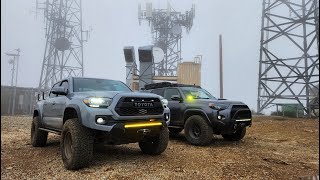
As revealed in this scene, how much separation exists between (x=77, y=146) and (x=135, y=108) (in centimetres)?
135

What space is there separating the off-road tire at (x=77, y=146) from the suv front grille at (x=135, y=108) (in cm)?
78

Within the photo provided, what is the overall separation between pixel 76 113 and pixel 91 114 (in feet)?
2.61

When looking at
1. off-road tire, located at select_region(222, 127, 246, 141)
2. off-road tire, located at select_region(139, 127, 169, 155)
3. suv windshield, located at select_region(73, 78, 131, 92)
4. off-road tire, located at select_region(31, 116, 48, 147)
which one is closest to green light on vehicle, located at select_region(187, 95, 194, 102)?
off-road tire, located at select_region(222, 127, 246, 141)

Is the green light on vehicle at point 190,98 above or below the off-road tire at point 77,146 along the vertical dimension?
above

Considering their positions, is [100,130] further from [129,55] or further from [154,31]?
[154,31]

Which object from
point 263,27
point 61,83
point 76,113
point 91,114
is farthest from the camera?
point 263,27

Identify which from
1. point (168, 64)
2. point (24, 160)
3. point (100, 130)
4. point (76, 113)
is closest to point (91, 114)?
point (100, 130)

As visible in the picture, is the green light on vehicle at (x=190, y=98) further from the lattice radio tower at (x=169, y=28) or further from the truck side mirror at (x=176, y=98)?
the lattice radio tower at (x=169, y=28)

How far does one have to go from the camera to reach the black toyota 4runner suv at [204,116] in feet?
30.2

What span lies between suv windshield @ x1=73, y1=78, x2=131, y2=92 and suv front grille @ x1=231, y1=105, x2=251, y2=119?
11.1 ft

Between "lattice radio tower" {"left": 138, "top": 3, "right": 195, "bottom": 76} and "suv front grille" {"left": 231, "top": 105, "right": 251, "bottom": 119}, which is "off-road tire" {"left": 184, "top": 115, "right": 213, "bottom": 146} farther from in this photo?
"lattice radio tower" {"left": 138, "top": 3, "right": 195, "bottom": 76}

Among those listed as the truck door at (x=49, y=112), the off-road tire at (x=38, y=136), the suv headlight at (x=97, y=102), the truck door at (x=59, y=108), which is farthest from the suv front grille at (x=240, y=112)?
the off-road tire at (x=38, y=136)

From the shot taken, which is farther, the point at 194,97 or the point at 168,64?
the point at 168,64

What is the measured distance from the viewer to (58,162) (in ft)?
22.7
